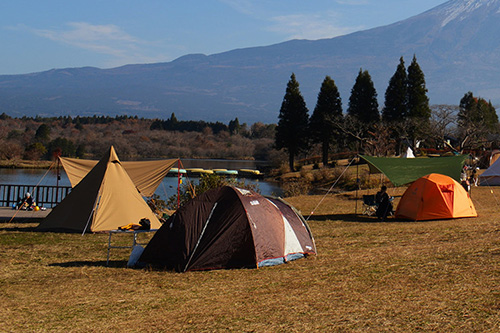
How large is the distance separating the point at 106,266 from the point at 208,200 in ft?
7.24

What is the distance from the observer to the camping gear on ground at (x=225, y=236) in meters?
10.0

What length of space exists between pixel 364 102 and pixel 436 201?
37568 mm

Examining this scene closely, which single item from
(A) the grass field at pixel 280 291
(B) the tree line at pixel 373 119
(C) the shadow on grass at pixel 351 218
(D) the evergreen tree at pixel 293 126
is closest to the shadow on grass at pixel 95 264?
(A) the grass field at pixel 280 291

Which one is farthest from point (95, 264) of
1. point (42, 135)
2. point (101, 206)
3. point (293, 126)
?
point (42, 135)

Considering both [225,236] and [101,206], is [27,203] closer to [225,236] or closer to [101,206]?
[101,206]

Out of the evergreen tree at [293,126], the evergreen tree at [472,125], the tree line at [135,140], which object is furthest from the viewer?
the tree line at [135,140]

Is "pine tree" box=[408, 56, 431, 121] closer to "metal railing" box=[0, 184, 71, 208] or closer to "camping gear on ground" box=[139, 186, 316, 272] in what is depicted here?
"metal railing" box=[0, 184, 71, 208]

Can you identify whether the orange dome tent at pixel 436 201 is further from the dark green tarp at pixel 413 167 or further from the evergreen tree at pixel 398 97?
the evergreen tree at pixel 398 97

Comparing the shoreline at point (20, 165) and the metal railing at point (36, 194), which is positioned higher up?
the metal railing at point (36, 194)

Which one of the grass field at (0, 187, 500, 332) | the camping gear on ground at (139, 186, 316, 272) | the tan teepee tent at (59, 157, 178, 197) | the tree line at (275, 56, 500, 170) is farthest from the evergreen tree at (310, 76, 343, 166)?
the camping gear on ground at (139, 186, 316, 272)

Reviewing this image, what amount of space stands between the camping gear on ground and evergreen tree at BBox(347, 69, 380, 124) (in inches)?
1697

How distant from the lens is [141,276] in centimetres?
962

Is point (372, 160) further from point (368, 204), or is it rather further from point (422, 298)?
point (422, 298)

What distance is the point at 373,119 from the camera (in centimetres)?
5256
